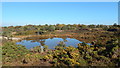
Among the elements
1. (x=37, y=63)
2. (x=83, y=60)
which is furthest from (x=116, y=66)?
(x=37, y=63)

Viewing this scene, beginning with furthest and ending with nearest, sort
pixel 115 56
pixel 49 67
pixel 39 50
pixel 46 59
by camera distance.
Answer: pixel 39 50, pixel 46 59, pixel 115 56, pixel 49 67

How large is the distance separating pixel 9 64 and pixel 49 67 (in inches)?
128

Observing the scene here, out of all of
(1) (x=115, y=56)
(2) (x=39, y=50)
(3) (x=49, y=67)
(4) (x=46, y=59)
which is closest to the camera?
(3) (x=49, y=67)

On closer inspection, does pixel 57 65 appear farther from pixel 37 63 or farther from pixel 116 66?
pixel 116 66

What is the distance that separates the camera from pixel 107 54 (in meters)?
7.90

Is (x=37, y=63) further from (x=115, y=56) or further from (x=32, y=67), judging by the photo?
(x=115, y=56)

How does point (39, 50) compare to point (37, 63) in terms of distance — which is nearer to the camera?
point (37, 63)

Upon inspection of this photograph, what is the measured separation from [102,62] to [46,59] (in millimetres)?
4277

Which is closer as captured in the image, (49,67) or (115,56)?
(49,67)

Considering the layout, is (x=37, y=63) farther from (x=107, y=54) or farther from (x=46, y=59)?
(x=107, y=54)

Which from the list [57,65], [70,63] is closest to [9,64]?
[57,65]

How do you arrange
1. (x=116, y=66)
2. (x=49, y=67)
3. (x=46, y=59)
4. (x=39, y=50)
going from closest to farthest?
(x=116, y=66) → (x=49, y=67) → (x=46, y=59) → (x=39, y=50)

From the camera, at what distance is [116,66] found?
6.42m

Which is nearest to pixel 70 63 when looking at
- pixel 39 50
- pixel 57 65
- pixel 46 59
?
pixel 57 65
